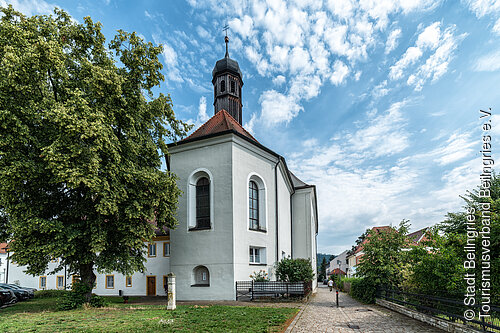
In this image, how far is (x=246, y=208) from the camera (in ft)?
64.6

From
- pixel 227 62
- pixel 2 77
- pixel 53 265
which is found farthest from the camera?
pixel 53 265

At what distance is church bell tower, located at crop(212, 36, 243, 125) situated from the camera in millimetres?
25828

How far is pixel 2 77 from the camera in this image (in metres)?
12.7

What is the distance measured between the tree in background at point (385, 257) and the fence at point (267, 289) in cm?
346

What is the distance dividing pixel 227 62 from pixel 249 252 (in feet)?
49.8

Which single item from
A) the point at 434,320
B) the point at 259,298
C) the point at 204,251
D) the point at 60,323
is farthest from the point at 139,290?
the point at 434,320

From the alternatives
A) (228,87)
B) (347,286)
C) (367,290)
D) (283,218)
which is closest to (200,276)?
(283,218)

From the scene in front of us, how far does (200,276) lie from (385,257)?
10602 mm

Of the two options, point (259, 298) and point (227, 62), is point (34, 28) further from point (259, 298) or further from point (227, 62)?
point (259, 298)

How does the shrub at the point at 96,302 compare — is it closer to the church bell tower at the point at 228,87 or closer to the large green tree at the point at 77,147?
the large green tree at the point at 77,147

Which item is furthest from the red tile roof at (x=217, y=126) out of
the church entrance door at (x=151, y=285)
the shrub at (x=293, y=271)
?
the church entrance door at (x=151, y=285)

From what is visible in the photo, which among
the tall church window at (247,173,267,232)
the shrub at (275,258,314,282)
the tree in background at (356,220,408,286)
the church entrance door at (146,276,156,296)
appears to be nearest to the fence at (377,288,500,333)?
the tree in background at (356,220,408,286)

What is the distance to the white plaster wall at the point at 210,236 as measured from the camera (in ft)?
59.3

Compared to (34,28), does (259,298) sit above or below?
below
